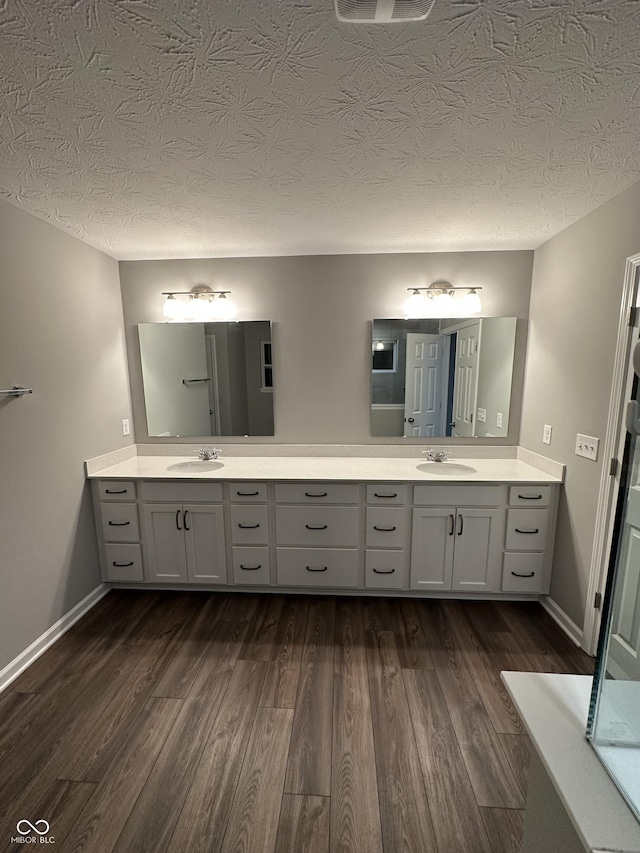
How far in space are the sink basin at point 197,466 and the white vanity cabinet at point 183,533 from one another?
0.86 ft

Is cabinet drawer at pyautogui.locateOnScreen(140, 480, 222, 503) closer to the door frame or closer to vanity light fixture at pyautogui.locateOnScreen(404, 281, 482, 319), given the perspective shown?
vanity light fixture at pyautogui.locateOnScreen(404, 281, 482, 319)

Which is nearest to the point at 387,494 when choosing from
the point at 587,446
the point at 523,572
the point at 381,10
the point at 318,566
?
the point at 318,566

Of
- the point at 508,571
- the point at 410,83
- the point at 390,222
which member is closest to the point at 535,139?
the point at 410,83

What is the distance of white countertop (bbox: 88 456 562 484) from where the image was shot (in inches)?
89.3

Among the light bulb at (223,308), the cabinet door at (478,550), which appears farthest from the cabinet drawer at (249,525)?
the light bulb at (223,308)

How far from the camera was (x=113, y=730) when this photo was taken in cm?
153

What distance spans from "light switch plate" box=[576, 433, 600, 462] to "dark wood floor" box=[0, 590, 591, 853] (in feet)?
3.49

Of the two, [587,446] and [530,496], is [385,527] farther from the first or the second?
[587,446]

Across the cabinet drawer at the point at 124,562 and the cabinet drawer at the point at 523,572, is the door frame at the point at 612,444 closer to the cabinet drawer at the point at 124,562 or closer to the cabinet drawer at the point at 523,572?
the cabinet drawer at the point at 523,572

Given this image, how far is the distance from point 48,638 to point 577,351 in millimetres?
3416

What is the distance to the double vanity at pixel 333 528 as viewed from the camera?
2260 mm

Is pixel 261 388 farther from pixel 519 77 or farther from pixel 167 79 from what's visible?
pixel 519 77

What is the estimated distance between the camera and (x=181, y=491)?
7.74ft

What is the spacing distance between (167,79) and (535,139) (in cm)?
128
